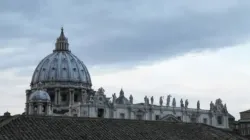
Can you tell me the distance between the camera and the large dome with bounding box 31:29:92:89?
130m

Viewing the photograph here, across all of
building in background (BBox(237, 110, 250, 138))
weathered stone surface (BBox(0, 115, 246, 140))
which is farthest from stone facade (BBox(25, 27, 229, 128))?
weathered stone surface (BBox(0, 115, 246, 140))

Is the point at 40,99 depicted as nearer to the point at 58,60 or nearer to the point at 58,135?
the point at 58,60

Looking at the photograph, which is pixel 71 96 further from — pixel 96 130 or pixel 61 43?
pixel 96 130

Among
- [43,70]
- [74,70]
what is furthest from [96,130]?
[43,70]

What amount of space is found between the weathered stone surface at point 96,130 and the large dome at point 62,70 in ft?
306

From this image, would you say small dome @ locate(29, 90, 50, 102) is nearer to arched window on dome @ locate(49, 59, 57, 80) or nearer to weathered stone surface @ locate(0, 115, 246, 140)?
arched window on dome @ locate(49, 59, 57, 80)

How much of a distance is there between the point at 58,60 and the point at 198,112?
3734cm

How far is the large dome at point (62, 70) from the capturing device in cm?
13025

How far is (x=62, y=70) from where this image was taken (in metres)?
133

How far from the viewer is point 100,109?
351ft

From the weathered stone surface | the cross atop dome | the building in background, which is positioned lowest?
the weathered stone surface

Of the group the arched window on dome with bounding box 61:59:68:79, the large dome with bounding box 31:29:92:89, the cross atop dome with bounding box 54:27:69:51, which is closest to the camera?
the large dome with bounding box 31:29:92:89

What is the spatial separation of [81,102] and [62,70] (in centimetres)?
2393

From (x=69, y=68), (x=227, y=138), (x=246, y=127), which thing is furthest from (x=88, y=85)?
(x=227, y=138)
